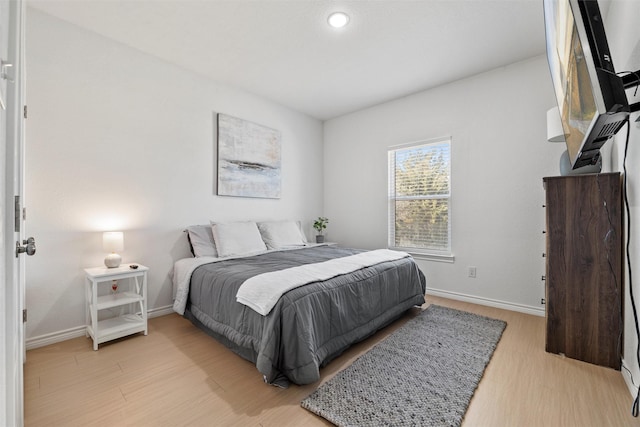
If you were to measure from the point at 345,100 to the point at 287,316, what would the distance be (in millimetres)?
3329

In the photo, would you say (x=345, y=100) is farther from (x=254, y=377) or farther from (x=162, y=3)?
(x=254, y=377)

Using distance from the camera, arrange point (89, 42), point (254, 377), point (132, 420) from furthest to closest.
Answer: point (89, 42)
point (254, 377)
point (132, 420)

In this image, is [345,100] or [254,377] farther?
[345,100]

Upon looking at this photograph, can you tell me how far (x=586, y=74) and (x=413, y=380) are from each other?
5.78ft

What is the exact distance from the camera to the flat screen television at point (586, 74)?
2.92 ft

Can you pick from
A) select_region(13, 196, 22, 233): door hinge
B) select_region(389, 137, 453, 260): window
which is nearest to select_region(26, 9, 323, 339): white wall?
select_region(13, 196, 22, 233): door hinge

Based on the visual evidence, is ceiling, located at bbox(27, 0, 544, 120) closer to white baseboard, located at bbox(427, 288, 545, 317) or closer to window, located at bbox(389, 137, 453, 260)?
window, located at bbox(389, 137, 453, 260)

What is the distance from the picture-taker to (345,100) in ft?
13.6

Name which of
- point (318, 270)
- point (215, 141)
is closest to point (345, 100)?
point (215, 141)

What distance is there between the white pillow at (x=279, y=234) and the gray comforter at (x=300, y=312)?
0.68m

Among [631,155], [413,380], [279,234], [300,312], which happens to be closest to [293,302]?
[300,312]

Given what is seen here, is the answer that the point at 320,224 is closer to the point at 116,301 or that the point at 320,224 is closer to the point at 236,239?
the point at 236,239

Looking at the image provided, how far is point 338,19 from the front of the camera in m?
2.41

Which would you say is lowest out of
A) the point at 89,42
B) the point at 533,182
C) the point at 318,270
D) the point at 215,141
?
the point at 318,270
